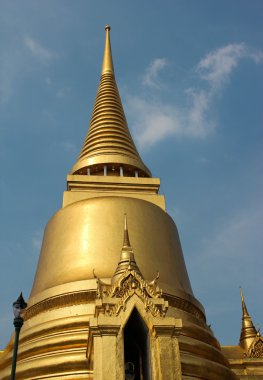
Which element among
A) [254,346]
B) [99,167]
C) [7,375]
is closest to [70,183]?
[99,167]

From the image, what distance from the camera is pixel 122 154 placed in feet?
66.0

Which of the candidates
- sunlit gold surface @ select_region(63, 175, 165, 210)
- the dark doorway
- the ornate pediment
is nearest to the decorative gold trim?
the dark doorway

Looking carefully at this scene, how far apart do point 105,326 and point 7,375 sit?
5019mm

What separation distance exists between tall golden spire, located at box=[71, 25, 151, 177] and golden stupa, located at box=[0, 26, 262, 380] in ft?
0.19

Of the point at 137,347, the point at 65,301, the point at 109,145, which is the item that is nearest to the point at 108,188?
the point at 109,145

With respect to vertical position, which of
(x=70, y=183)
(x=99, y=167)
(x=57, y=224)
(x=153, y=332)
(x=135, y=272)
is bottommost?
(x=153, y=332)

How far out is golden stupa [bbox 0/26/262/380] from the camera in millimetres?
9695

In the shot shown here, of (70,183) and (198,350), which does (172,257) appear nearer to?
(198,350)

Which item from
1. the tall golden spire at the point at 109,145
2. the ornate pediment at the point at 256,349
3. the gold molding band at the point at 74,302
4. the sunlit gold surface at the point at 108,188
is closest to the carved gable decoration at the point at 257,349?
the ornate pediment at the point at 256,349

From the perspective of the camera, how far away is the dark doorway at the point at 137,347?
9.83m

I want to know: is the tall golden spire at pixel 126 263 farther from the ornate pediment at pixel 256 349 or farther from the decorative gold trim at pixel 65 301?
the ornate pediment at pixel 256 349

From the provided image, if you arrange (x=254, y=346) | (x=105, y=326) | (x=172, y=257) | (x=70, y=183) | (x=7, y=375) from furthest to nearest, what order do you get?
(x=70, y=183) < (x=254, y=346) < (x=172, y=257) < (x=7, y=375) < (x=105, y=326)

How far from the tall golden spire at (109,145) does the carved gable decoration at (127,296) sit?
933 centimetres

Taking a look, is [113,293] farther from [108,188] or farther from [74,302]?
[108,188]
